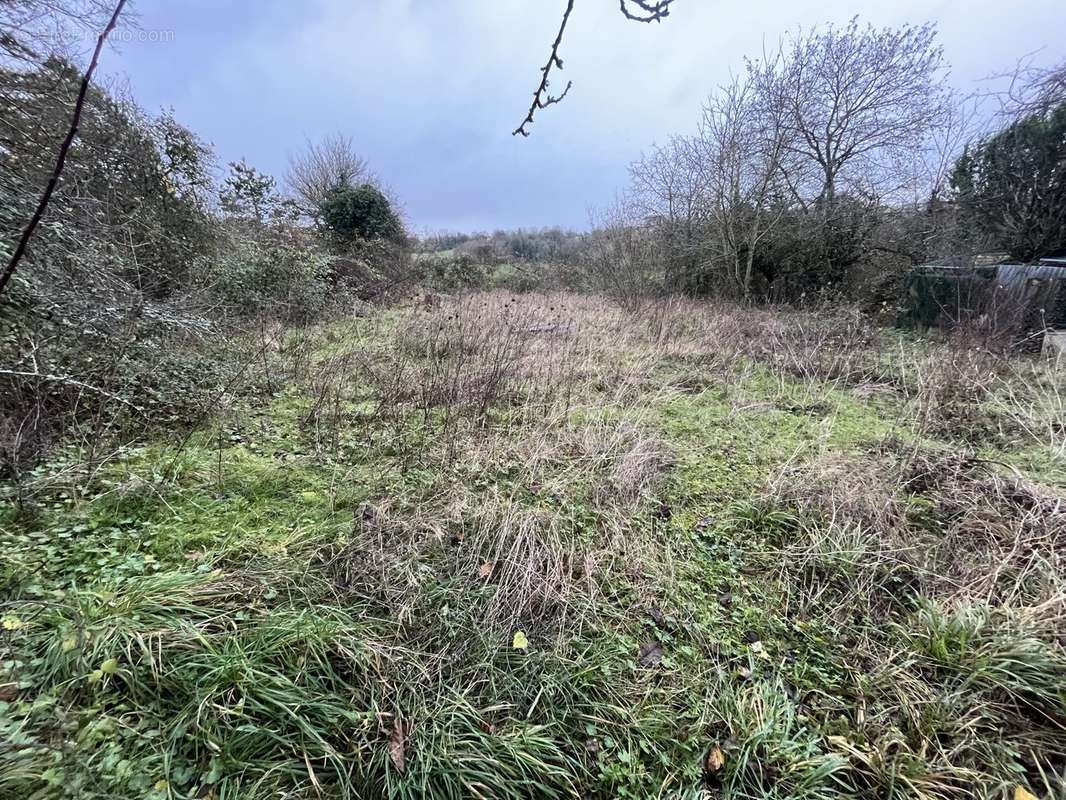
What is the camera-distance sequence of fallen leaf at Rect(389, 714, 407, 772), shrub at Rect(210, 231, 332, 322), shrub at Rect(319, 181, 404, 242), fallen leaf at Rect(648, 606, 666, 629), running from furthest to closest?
shrub at Rect(319, 181, 404, 242) < shrub at Rect(210, 231, 332, 322) < fallen leaf at Rect(648, 606, 666, 629) < fallen leaf at Rect(389, 714, 407, 772)

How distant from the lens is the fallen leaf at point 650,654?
→ 1.65m

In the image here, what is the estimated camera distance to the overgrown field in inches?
50.4

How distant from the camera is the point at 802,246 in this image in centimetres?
1028

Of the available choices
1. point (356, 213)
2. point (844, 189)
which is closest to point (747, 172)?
point (844, 189)

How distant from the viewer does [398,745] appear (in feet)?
4.26

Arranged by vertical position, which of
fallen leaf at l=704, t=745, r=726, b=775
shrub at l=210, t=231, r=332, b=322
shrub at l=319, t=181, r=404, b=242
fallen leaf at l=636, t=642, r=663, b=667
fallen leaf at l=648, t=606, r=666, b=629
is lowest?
fallen leaf at l=704, t=745, r=726, b=775

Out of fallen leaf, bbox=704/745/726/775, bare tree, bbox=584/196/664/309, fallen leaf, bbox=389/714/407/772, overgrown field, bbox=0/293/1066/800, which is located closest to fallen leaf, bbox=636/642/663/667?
overgrown field, bbox=0/293/1066/800

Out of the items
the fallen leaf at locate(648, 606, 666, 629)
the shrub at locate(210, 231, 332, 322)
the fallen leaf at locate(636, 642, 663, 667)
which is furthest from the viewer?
the shrub at locate(210, 231, 332, 322)

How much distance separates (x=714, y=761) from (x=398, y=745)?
3.33ft

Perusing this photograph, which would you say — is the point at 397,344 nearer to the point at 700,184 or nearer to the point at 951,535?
the point at 951,535

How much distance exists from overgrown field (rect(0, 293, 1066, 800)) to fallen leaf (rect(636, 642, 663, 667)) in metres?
0.02

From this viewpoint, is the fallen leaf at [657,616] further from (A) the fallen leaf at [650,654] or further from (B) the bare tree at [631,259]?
(B) the bare tree at [631,259]

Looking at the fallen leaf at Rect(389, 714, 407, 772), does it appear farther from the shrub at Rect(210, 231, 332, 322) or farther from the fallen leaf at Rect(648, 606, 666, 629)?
the shrub at Rect(210, 231, 332, 322)

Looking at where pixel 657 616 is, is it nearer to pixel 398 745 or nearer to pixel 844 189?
pixel 398 745
